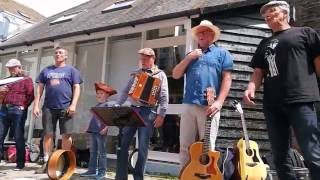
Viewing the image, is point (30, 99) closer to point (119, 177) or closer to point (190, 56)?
point (119, 177)

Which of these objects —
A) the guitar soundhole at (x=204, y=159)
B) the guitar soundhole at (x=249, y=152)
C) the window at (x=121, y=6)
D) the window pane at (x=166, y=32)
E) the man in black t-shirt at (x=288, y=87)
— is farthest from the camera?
the window at (x=121, y=6)

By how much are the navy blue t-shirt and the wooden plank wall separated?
2.82 metres

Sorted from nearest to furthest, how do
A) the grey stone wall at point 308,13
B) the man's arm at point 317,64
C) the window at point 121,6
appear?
the man's arm at point 317,64, the grey stone wall at point 308,13, the window at point 121,6

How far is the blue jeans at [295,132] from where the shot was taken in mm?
3526

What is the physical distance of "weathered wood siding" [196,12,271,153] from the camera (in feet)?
26.1

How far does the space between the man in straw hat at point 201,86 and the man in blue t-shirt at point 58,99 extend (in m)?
2.38

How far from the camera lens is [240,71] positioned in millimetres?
8234

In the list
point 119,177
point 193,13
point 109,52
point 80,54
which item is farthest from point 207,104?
point 80,54

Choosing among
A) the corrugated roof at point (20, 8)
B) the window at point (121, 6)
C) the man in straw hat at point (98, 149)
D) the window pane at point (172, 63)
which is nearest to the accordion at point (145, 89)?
the man in straw hat at point (98, 149)

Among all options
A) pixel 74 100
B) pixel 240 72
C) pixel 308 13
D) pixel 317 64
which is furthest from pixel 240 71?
pixel 317 64

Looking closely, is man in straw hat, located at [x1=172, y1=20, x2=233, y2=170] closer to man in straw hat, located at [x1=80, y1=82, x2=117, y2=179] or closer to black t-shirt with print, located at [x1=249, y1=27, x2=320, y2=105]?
black t-shirt with print, located at [x1=249, y1=27, x2=320, y2=105]

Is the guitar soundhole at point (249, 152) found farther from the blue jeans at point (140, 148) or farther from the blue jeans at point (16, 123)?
the blue jeans at point (16, 123)

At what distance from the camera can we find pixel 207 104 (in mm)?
4445

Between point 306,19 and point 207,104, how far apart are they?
13.0 feet
